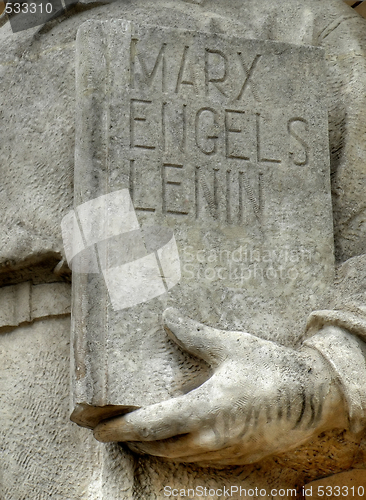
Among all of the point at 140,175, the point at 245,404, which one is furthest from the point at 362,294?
the point at 140,175

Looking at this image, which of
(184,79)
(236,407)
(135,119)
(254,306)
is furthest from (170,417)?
(184,79)

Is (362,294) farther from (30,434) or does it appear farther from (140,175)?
(30,434)

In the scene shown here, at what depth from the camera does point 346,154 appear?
2646 millimetres

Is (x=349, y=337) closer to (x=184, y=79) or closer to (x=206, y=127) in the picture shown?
(x=206, y=127)

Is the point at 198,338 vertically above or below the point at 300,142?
below

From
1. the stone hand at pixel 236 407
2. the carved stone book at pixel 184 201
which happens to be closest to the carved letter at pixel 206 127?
the carved stone book at pixel 184 201

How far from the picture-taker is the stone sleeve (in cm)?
225

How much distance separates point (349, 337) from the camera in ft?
7.57

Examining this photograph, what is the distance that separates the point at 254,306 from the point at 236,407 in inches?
10.8

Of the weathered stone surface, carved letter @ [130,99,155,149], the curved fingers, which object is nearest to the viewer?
the curved fingers

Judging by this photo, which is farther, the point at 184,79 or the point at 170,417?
the point at 184,79

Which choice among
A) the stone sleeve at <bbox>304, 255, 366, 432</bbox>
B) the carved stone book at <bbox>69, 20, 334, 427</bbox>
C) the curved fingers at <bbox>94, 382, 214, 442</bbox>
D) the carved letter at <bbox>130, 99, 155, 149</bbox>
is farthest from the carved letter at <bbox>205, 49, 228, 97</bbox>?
the curved fingers at <bbox>94, 382, 214, 442</bbox>

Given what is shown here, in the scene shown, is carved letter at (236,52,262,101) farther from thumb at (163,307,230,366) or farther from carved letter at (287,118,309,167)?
thumb at (163,307,230,366)

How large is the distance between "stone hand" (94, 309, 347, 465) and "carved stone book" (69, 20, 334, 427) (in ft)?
0.15
